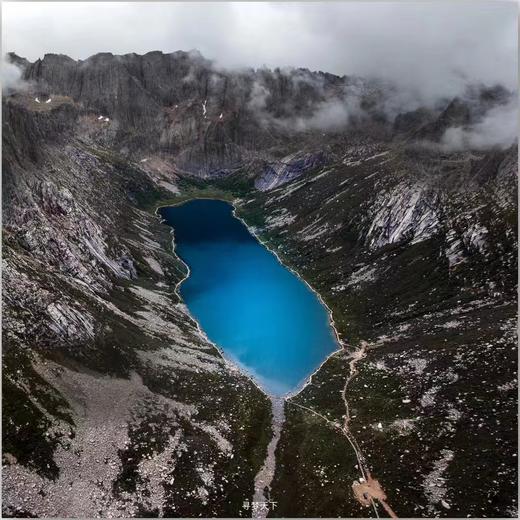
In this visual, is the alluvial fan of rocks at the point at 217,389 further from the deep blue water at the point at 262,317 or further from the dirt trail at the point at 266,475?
the deep blue water at the point at 262,317

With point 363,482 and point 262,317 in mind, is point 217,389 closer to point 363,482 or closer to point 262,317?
point 363,482

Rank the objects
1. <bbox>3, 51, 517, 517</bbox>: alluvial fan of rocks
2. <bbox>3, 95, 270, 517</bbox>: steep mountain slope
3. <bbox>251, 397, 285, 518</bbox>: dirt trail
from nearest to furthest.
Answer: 1. <bbox>3, 95, 270, 517</bbox>: steep mountain slope
2. <bbox>3, 51, 517, 517</bbox>: alluvial fan of rocks
3. <bbox>251, 397, 285, 518</bbox>: dirt trail

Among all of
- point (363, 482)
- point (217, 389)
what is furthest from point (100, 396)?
point (363, 482)

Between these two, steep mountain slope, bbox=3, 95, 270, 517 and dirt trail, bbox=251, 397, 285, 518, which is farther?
dirt trail, bbox=251, 397, 285, 518

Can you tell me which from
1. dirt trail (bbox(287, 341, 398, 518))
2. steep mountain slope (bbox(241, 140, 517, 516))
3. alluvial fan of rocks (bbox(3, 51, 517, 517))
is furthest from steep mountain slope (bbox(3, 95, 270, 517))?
dirt trail (bbox(287, 341, 398, 518))

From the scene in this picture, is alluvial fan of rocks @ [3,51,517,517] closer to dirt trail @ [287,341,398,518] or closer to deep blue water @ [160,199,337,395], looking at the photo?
dirt trail @ [287,341,398,518]

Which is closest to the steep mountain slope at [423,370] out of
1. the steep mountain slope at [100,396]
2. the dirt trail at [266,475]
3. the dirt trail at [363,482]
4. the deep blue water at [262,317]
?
the dirt trail at [363,482]

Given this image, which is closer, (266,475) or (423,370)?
(266,475)

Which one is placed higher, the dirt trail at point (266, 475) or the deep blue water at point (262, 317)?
the deep blue water at point (262, 317)

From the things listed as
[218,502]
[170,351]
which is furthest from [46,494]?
[170,351]
